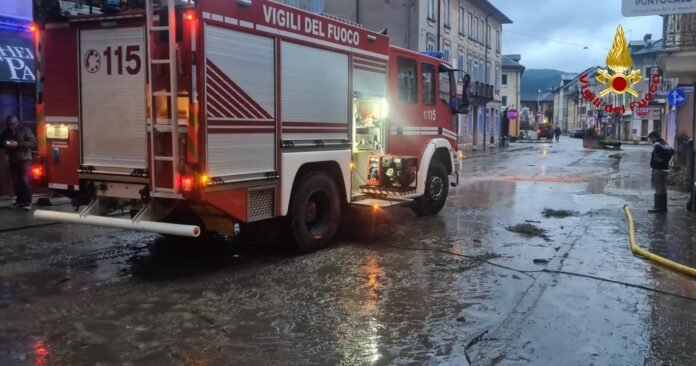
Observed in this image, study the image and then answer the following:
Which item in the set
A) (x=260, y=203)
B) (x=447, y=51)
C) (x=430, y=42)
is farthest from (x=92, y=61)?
(x=447, y=51)

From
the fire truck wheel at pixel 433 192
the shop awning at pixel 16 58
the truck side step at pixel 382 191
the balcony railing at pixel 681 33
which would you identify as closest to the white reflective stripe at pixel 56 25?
the truck side step at pixel 382 191

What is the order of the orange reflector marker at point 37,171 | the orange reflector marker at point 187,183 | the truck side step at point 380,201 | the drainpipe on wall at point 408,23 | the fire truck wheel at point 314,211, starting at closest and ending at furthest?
the orange reflector marker at point 187,183
the orange reflector marker at point 37,171
the fire truck wheel at point 314,211
the truck side step at point 380,201
the drainpipe on wall at point 408,23

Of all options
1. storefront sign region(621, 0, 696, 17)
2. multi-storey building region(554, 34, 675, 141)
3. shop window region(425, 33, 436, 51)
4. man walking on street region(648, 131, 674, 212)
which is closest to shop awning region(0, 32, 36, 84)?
storefront sign region(621, 0, 696, 17)

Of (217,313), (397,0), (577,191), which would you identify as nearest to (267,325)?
(217,313)

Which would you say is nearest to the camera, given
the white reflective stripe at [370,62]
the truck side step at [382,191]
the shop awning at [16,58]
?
the white reflective stripe at [370,62]

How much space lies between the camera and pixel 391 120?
975 cm

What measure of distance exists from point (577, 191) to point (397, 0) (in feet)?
63.7

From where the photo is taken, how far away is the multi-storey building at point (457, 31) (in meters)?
32.3

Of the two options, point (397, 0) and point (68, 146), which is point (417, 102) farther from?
point (397, 0)

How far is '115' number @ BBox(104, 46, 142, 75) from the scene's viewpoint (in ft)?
21.1

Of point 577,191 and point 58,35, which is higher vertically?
point 58,35

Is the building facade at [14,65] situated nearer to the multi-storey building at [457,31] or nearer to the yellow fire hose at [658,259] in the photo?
the yellow fire hose at [658,259]

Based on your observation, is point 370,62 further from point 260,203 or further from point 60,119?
point 60,119

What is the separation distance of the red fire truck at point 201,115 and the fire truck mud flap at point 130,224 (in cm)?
2
